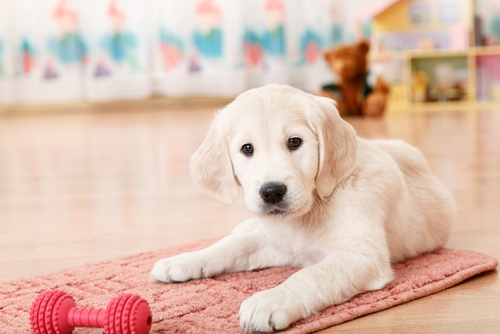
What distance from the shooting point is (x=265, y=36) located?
6.81 m

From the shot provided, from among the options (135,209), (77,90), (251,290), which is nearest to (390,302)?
(251,290)

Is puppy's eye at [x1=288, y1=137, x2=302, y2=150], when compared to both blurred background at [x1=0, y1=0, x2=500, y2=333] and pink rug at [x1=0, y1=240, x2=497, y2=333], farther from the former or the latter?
blurred background at [x1=0, y1=0, x2=500, y2=333]

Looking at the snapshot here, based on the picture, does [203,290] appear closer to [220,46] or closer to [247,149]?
[247,149]

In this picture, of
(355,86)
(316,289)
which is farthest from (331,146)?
(355,86)

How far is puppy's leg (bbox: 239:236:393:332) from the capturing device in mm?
1157

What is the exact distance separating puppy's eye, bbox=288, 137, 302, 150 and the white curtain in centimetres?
541

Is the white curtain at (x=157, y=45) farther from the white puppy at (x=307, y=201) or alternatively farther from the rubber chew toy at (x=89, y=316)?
the rubber chew toy at (x=89, y=316)

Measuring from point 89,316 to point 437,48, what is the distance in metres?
6.02

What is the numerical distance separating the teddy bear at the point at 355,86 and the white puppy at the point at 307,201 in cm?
396

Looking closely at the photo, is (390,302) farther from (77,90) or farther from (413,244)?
(77,90)

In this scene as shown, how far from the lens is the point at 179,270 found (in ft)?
4.89

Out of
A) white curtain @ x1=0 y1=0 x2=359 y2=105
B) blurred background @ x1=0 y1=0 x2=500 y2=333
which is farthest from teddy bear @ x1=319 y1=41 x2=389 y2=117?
white curtain @ x1=0 y1=0 x2=359 y2=105

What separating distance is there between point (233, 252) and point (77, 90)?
553 centimetres

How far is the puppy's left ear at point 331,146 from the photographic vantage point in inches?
56.4
